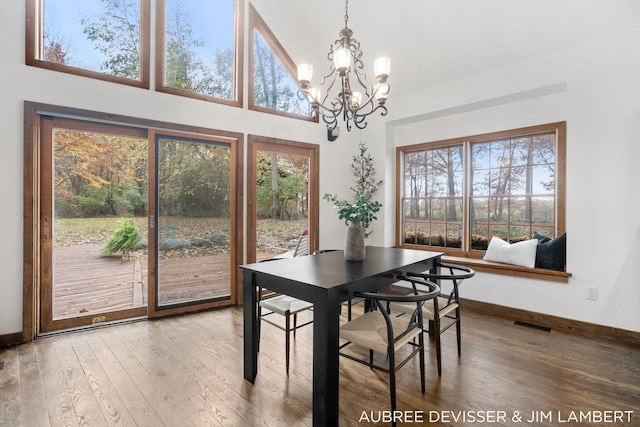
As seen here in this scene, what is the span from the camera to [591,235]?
121 inches

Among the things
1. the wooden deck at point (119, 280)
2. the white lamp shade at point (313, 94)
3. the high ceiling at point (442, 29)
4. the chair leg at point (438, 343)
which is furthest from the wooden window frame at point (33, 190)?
the chair leg at point (438, 343)

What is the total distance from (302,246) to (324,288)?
2.79m

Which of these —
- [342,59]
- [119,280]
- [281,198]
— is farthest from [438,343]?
[119,280]

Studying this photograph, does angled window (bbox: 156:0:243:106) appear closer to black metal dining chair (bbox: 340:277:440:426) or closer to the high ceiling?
the high ceiling

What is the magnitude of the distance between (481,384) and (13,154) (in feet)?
13.9

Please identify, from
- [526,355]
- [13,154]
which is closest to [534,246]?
[526,355]

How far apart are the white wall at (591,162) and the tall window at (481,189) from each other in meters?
0.30

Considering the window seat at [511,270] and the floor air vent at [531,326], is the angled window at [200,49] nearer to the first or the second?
the window seat at [511,270]

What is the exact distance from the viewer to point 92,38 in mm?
3240

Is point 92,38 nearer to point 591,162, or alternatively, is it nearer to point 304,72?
point 304,72

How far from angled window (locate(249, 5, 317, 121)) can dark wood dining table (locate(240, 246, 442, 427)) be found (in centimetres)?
251

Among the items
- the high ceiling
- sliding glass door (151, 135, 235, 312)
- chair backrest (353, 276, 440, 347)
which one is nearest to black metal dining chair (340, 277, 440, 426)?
chair backrest (353, 276, 440, 347)

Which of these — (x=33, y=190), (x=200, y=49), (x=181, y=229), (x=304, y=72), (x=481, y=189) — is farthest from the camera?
(x=481, y=189)

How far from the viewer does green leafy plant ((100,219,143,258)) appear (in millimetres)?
Answer: 3533
